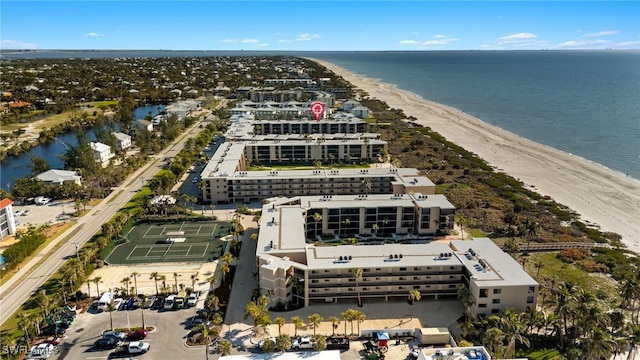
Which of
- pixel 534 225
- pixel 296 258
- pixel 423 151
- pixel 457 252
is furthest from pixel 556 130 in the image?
pixel 296 258

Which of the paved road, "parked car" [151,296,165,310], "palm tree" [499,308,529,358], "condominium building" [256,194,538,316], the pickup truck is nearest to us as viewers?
"palm tree" [499,308,529,358]

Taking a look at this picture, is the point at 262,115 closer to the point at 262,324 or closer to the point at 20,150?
the point at 20,150

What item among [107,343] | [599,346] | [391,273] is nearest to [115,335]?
[107,343]

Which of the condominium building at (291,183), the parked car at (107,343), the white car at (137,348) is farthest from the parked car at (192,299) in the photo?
the condominium building at (291,183)

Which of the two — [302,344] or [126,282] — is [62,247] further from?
[302,344]

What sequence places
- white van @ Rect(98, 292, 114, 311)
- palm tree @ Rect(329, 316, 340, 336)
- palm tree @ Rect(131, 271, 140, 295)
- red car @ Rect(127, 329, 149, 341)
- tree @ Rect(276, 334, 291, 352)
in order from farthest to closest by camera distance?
palm tree @ Rect(131, 271, 140, 295), white van @ Rect(98, 292, 114, 311), red car @ Rect(127, 329, 149, 341), palm tree @ Rect(329, 316, 340, 336), tree @ Rect(276, 334, 291, 352)

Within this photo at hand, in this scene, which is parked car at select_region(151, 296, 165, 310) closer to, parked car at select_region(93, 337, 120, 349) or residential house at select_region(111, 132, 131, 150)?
parked car at select_region(93, 337, 120, 349)

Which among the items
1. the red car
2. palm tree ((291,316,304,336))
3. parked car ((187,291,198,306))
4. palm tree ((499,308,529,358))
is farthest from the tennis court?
palm tree ((499,308,529,358))
